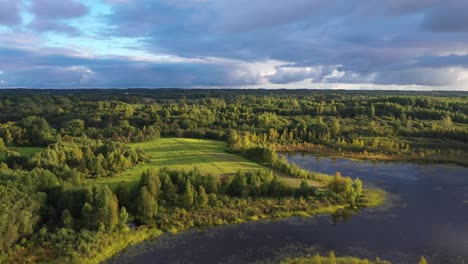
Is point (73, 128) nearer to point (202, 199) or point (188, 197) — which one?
point (188, 197)

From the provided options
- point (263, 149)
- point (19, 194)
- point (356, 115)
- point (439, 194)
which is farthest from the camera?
point (356, 115)

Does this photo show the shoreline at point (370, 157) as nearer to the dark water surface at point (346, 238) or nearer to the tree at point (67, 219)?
the dark water surface at point (346, 238)

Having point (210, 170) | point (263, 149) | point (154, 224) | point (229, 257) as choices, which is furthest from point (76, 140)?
point (229, 257)

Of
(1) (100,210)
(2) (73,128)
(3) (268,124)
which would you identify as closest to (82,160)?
(1) (100,210)

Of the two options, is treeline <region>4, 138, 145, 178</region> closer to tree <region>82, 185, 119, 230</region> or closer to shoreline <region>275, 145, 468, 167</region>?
tree <region>82, 185, 119, 230</region>

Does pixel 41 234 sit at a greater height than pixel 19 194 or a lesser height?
lesser

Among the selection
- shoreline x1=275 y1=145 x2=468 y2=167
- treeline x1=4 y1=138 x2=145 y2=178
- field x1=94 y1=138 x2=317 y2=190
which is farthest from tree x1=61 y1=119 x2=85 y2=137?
shoreline x1=275 y1=145 x2=468 y2=167

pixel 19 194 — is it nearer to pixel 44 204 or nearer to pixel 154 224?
pixel 44 204
